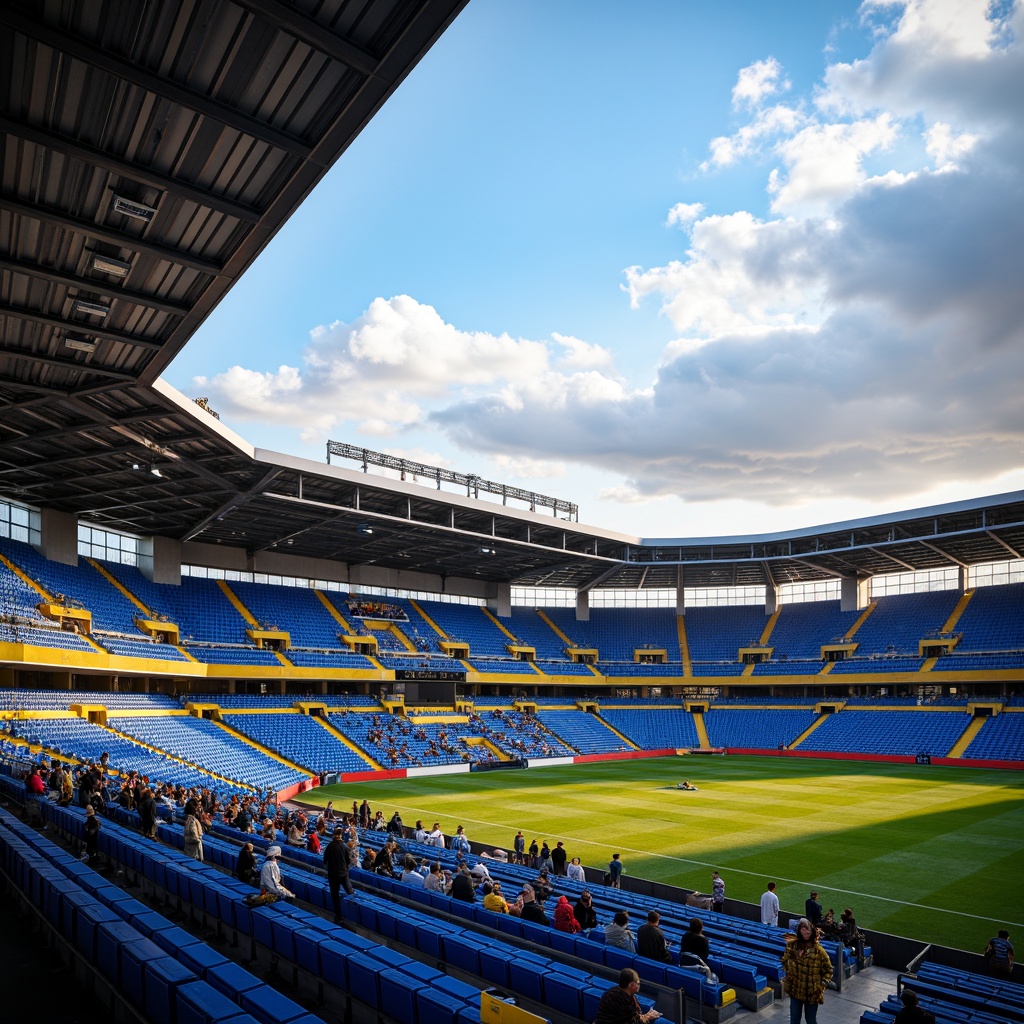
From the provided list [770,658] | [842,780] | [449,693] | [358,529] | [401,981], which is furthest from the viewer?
[770,658]

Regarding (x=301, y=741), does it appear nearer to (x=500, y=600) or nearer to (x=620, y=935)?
(x=500, y=600)

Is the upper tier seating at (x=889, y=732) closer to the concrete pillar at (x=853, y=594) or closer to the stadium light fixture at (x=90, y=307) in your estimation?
the concrete pillar at (x=853, y=594)

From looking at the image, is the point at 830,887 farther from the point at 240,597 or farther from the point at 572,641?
the point at 572,641

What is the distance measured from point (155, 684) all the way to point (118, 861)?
37439mm

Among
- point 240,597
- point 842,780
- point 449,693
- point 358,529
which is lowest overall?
point 842,780

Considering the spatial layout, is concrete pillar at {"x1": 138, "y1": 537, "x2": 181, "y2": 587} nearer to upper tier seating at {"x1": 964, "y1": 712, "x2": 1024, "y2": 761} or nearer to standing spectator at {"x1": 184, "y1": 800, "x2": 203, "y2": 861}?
standing spectator at {"x1": 184, "y1": 800, "x2": 203, "y2": 861}

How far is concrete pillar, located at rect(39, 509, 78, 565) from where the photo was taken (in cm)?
4466

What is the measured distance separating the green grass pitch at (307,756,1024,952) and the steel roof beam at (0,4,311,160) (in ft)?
73.9

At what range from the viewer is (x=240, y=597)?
58094mm

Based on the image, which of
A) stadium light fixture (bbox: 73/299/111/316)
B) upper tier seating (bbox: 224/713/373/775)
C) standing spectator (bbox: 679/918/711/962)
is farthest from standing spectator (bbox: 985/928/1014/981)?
upper tier seating (bbox: 224/713/373/775)

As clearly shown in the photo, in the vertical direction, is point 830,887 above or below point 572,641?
below

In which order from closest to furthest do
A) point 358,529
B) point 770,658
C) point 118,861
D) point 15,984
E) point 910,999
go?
point 910,999 < point 15,984 < point 118,861 < point 358,529 < point 770,658

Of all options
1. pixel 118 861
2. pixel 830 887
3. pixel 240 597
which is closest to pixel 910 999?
pixel 118 861

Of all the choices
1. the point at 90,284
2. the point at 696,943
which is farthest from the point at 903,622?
the point at 90,284
